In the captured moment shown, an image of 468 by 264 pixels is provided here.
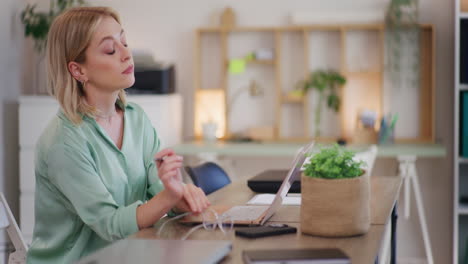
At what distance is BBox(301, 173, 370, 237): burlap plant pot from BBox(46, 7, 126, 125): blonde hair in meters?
0.71

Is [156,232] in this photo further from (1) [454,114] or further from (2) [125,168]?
(1) [454,114]

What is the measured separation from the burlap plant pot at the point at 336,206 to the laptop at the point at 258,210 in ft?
0.59

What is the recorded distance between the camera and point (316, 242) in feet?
6.03

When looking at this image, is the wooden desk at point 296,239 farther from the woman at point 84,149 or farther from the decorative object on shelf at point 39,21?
the decorative object on shelf at point 39,21

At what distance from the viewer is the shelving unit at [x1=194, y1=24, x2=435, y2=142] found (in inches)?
198

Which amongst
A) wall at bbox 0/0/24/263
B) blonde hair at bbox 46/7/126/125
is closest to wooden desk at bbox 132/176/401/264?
blonde hair at bbox 46/7/126/125

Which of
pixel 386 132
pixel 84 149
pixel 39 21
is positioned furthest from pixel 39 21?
pixel 84 149

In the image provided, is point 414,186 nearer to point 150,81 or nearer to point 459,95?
point 459,95

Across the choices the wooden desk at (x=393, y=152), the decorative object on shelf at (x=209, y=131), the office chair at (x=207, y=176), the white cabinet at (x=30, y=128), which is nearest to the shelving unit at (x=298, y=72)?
the decorative object on shelf at (x=209, y=131)

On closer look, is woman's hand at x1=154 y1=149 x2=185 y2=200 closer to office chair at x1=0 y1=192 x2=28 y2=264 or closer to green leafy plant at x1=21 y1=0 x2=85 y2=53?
office chair at x1=0 y1=192 x2=28 y2=264

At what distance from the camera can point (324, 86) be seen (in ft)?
16.5

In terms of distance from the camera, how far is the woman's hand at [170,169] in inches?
76.5

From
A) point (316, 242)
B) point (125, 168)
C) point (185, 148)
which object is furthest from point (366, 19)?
point (316, 242)

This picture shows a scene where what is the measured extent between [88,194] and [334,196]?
639 millimetres
